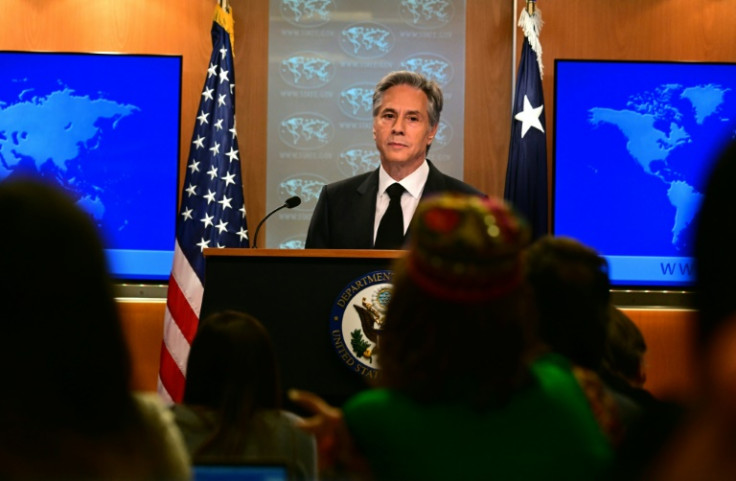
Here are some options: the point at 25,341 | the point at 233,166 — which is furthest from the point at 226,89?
the point at 25,341

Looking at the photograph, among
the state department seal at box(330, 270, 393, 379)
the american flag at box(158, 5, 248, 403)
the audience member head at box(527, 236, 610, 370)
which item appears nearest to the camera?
the audience member head at box(527, 236, 610, 370)

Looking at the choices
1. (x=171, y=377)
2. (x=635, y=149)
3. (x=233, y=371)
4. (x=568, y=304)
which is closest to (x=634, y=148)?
(x=635, y=149)

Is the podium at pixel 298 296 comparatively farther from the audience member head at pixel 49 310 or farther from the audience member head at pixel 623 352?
the audience member head at pixel 49 310

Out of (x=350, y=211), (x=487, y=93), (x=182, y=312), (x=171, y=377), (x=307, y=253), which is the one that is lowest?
(x=171, y=377)

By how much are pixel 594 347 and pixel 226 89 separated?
4.49 meters

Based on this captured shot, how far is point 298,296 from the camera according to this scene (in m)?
3.64

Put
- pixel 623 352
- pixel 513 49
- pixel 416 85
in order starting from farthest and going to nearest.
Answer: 1. pixel 513 49
2. pixel 416 85
3. pixel 623 352

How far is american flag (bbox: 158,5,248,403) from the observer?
212 inches

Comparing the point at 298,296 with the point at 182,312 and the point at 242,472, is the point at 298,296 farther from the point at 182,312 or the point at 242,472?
the point at 242,472

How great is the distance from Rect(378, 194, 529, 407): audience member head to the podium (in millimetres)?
2066

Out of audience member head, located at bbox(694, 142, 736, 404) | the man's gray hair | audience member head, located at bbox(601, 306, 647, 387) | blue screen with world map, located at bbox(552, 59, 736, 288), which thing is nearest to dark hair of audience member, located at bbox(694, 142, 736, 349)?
audience member head, located at bbox(694, 142, 736, 404)

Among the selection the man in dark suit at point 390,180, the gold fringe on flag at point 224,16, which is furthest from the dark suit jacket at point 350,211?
the gold fringe on flag at point 224,16

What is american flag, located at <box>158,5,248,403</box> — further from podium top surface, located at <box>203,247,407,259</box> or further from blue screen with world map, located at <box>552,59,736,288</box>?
blue screen with world map, located at <box>552,59,736,288</box>

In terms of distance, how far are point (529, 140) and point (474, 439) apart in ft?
15.9
